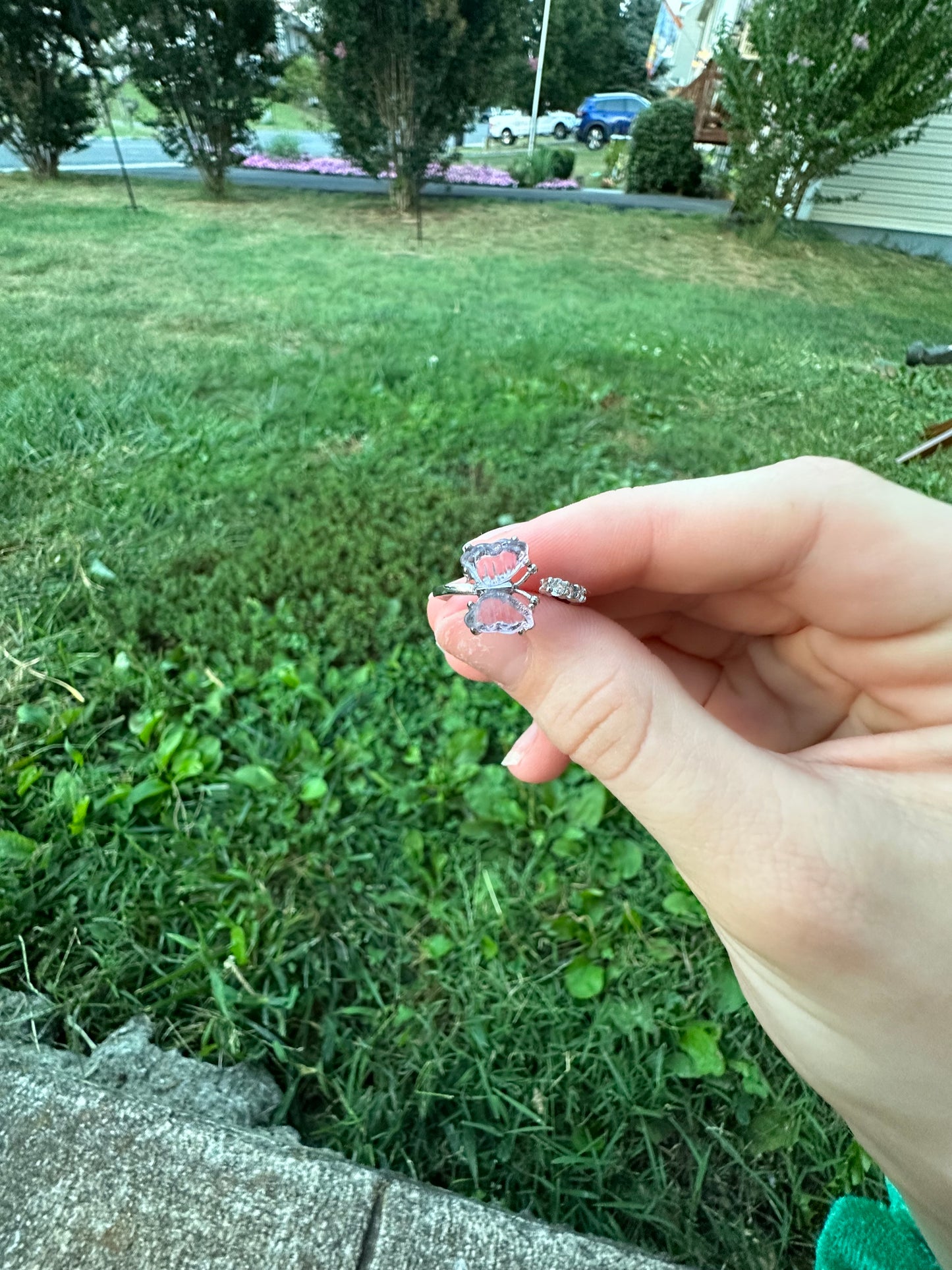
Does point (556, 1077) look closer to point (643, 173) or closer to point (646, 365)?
point (646, 365)

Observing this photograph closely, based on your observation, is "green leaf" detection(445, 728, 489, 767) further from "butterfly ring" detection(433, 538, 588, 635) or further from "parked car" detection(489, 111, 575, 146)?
"parked car" detection(489, 111, 575, 146)

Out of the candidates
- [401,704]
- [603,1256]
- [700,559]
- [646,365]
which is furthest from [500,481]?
[603,1256]

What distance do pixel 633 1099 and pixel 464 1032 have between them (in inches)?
9.6

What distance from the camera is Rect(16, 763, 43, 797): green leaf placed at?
1.24 meters

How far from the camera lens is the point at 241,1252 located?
2.41 ft

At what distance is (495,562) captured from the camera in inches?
25.7

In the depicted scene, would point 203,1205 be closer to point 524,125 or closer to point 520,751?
point 520,751

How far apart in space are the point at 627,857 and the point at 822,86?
3.63 m

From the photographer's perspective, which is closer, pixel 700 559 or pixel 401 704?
pixel 700 559

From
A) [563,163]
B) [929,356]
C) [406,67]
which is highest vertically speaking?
[406,67]

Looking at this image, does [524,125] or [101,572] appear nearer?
[101,572]

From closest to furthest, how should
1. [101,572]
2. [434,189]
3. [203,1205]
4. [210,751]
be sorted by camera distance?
[203,1205] → [210,751] → [101,572] → [434,189]

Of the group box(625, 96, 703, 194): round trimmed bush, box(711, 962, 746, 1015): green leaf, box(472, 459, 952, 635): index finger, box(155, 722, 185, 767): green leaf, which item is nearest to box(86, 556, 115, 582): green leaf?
box(155, 722, 185, 767): green leaf

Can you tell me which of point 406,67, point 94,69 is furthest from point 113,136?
point 406,67
